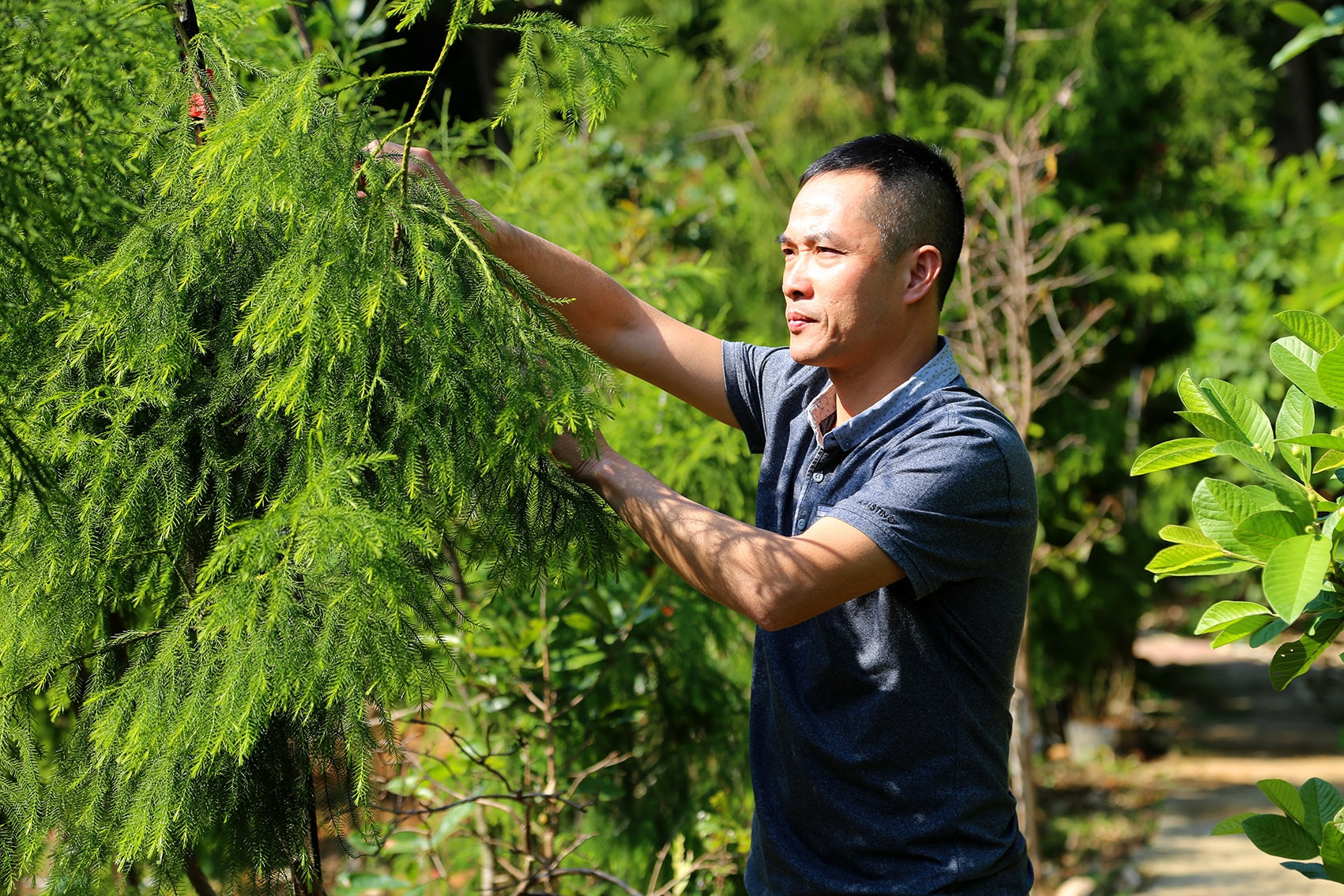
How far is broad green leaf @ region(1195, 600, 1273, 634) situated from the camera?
1751mm

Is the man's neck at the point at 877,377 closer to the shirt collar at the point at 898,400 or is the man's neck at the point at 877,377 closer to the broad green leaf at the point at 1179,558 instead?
the shirt collar at the point at 898,400

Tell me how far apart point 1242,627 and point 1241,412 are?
34cm

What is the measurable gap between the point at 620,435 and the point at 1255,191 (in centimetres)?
643

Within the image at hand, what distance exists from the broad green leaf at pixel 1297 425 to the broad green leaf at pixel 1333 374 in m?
0.10

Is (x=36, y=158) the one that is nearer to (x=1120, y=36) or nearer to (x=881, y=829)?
(x=881, y=829)

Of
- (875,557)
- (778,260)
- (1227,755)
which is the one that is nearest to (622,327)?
(875,557)

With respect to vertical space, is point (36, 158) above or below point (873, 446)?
above

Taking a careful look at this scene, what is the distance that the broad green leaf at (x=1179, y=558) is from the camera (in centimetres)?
178

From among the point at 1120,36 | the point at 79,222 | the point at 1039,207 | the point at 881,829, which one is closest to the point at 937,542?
the point at 881,829

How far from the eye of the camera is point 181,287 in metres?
1.39

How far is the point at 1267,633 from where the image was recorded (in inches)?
70.1

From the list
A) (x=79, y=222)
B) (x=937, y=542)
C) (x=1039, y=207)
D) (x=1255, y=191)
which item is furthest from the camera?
(x=1255, y=191)

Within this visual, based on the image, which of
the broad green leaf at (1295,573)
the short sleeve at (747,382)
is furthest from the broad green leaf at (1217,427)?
the short sleeve at (747,382)

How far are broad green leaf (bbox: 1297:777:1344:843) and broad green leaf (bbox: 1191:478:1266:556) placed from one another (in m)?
0.42
